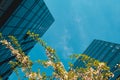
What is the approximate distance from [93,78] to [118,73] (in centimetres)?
2373

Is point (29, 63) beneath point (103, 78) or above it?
above

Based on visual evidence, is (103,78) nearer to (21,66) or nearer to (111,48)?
(21,66)

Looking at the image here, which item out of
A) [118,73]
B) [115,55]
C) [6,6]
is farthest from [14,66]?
[115,55]

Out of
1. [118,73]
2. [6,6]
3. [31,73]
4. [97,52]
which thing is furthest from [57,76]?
[97,52]

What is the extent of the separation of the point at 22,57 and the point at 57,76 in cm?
196

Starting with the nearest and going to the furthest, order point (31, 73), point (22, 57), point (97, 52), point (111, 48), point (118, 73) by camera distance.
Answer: point (31, 73)
point (22, 57)
point (118, 73)
point (111, 48)
point (97, 52)

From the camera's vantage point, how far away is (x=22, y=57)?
1422 centimetres

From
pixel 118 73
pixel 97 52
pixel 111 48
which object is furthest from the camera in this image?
pixel 97 52

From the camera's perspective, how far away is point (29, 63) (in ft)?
45.3

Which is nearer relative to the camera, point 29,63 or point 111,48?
point 29,63

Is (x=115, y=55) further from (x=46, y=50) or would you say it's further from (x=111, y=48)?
(x=46, y=50)

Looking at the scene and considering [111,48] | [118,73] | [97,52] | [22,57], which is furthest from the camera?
[97,52]

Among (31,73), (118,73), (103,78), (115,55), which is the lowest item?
(103,78)

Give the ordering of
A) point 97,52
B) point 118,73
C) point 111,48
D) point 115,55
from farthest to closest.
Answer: point 97,52, point 111,48, point 115,55, point 118,73
